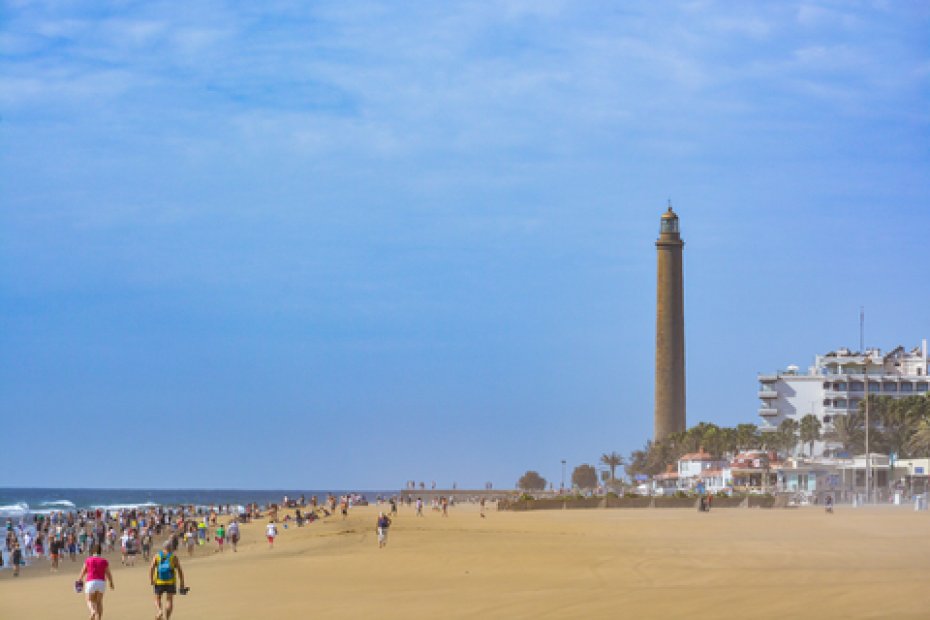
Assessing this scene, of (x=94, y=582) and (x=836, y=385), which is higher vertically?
(x=836, y=385)

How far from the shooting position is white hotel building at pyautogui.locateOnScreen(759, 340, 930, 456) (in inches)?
5468

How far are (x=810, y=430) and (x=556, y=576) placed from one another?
109m

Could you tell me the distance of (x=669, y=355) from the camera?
144 metres

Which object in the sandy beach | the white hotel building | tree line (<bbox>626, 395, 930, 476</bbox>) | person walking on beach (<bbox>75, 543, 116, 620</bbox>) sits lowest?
the sandy beach

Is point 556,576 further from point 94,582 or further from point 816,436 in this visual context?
point 816,436

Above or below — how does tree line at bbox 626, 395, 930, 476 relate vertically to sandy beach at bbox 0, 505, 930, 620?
above

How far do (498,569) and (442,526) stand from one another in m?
29.4

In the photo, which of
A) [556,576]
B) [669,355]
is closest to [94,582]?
[556,576]

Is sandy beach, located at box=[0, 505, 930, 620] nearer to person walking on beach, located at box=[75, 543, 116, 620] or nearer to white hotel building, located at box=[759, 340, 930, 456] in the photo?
person walking on beach, located at box=[75, 543, 116, 620]

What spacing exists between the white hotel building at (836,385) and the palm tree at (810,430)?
2.49m

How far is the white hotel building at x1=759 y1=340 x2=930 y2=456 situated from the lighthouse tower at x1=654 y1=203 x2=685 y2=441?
31.6 ft

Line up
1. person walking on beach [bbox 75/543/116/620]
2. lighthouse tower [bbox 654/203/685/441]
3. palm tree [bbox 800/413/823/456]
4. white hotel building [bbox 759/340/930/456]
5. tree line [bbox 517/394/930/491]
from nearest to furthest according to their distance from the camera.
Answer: person walking on beach [bbox 75/543/116/620] → tree line [bbox 517/394/930/491] → palm tree [bbox 800/413/823/456] → white hotel building [bbox 759/340/930/456] → lighthouse tower [bbox 654/203/685/441]

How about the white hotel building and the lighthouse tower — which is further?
the lighthouse tower

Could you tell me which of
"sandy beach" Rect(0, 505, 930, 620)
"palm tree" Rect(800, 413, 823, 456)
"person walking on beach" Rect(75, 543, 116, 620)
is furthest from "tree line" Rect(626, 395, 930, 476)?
"person walking on beach" Rect(75, 543, 116, 620)
